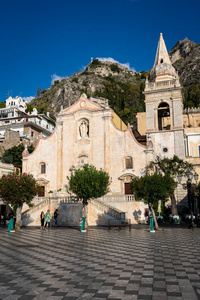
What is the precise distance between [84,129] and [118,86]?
302ft

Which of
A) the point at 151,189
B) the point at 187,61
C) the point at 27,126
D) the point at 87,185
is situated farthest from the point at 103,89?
the point at 151,189

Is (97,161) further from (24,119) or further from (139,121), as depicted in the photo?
(24,119)

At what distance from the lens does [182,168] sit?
33281 mm

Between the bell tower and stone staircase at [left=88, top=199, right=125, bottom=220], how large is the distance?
11.1 metres

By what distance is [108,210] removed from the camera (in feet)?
93.4

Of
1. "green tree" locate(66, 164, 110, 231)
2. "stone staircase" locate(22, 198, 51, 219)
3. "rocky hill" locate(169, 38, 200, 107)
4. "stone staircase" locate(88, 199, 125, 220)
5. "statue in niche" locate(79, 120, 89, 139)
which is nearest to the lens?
"green tree" locate(66, 164, 110, 231)

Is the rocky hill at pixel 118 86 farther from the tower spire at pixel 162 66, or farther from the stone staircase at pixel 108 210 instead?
the stone staircase at pixel 108 210

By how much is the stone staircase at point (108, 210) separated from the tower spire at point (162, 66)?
20.8 meters

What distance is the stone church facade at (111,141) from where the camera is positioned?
3575 centimetres

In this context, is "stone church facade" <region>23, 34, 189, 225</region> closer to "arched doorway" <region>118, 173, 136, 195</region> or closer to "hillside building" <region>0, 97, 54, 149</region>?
"arched doorway" <region>118, 173, 136, 195</region>

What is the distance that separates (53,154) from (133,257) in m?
29.2

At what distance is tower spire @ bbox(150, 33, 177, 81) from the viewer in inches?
1569

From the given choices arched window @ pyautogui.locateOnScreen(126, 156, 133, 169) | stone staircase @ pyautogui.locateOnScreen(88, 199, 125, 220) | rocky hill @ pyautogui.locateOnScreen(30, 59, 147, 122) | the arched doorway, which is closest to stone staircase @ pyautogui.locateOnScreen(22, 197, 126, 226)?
stone staircase @ pyautogui.locateOnScreen(88, 199, 125, 220)

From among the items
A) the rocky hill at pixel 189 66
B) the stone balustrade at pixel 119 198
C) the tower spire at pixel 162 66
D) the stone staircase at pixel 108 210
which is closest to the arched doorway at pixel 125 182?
the stone balustrade at pixel 119 198
